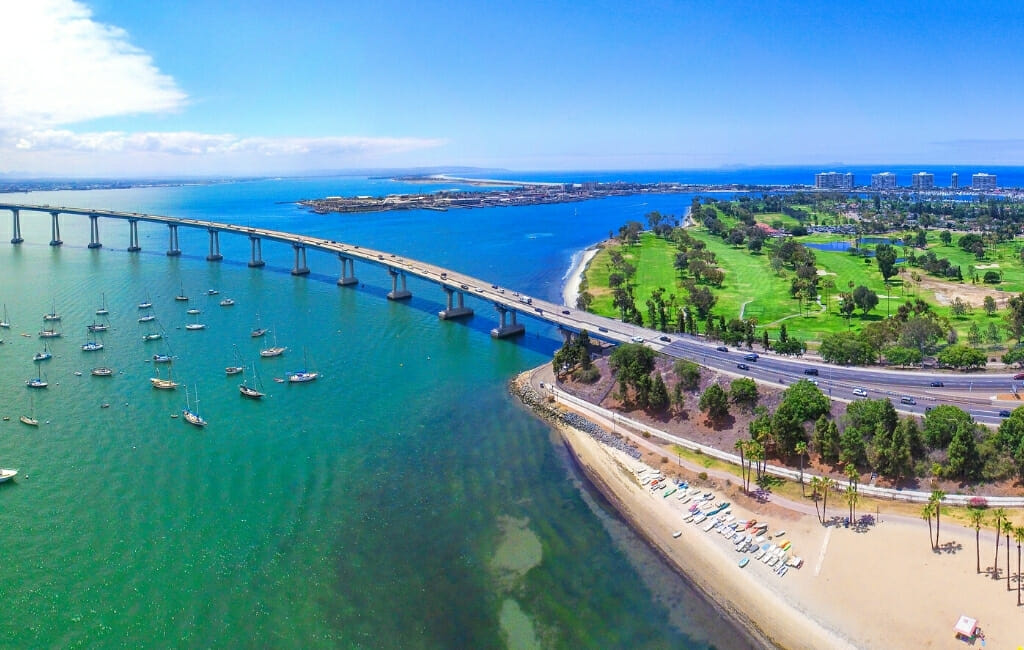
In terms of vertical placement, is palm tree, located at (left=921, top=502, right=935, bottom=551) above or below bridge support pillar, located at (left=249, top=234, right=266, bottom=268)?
below

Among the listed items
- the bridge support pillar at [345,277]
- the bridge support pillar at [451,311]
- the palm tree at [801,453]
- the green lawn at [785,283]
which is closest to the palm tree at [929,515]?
→ the palm tree at [801,453]

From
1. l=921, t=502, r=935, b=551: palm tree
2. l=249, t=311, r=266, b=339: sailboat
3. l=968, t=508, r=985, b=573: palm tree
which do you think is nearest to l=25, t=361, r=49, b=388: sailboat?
l=249, t=311, r=266, b=339: sailboat

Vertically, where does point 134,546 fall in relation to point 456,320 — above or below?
below

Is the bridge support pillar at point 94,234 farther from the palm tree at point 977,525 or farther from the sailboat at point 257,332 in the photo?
the palm tree at point 977,525

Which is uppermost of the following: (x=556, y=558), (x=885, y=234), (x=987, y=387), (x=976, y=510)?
(x=885, y=234)

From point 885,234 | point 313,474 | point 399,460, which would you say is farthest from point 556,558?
point 885,234

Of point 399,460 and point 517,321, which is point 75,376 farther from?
point 517,321

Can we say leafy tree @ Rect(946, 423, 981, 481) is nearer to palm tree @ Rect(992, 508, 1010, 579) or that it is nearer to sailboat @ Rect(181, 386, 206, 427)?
palm tree @ Rect(992, 508, 1010, 579)
